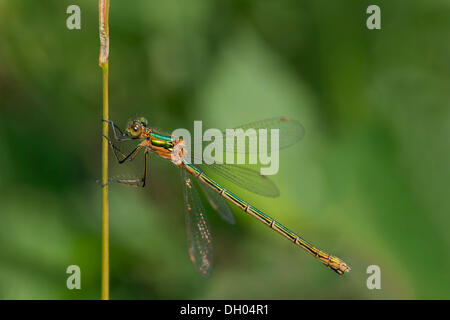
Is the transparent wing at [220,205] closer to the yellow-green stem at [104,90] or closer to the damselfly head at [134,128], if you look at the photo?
the damselfly head at [134,128]

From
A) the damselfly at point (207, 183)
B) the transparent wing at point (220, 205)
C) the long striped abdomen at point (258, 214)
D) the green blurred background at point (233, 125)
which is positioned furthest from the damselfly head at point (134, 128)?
the transparent wing at point (220, 205)

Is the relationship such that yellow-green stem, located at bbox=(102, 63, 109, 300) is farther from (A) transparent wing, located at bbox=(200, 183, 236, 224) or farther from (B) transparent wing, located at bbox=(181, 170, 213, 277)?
(A) transparent wing, located at bbox=(200, 183, 236, 224)

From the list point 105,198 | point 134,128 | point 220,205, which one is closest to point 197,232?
point 220,205

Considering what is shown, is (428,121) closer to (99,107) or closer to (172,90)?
(172,90)

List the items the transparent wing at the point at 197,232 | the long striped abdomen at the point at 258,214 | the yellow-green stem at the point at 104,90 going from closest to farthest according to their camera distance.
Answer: the yellow-green stem at the point at 104,90, the transparent wing at the point at 197,232, the long striped abdomen at the point at 258,214

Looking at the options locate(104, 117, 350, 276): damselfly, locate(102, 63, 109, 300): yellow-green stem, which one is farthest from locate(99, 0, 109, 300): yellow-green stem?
locate(104, 117, 350, 276): damselfly

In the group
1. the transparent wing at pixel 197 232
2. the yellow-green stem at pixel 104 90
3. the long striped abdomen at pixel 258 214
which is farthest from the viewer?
the long striped abdomen at pixel 258 214
